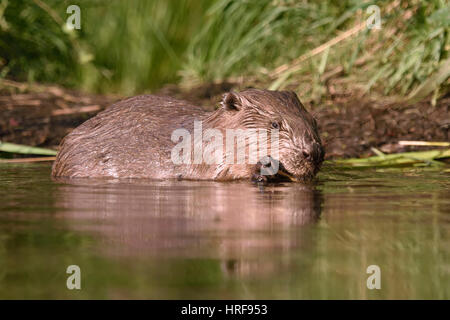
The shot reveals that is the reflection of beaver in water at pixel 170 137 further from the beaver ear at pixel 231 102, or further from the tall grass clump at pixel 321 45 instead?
the tall grass clump at pixel 321 45

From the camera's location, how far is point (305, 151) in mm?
4520

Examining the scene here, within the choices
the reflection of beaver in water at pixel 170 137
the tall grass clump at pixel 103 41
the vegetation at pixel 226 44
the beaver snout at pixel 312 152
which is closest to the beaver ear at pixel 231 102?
the reflection of beaver in water at pixel 170 137

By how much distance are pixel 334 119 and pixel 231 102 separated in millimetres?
2423

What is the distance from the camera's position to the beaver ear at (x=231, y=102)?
484 cm

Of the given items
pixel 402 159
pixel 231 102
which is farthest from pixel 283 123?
pixel 402 159

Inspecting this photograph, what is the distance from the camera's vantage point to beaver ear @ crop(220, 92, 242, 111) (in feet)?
15.9

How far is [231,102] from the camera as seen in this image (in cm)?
487

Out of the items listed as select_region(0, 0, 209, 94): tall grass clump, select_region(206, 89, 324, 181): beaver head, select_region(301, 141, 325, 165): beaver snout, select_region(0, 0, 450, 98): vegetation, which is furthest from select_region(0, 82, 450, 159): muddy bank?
select_region(301, 141, 325, 165): beaver snout

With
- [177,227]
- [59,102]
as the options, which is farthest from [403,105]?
[177,227]

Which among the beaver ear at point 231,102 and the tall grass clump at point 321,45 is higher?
the tall grass clump at point 321,45

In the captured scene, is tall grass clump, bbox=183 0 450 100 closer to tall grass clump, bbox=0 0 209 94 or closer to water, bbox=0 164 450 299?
tall grass clump, bbox=0 0 209 94

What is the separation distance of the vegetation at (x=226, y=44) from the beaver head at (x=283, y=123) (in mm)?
1673
